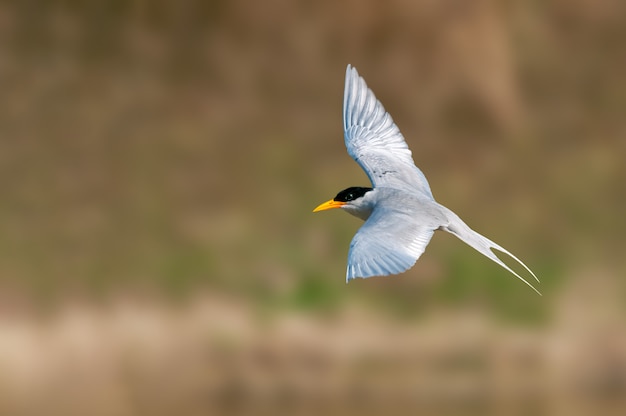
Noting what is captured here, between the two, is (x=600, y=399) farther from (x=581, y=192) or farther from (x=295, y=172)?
(x=295, y=172)

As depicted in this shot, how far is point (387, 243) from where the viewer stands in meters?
4.90

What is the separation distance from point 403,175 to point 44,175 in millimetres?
6446

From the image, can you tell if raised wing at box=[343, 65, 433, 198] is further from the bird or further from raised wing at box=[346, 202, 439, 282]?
raised wing at box=[346, 202, 439, 282]

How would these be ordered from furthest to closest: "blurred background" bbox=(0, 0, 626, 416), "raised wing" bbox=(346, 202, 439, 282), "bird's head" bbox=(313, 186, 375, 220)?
1. "blurred background" bbox=(0, 0, 626, 416)
2. "bird's head" bbox=(313, 186, 375, 220)
3. "raised wing" bbox=(346, 202, 439, 282)

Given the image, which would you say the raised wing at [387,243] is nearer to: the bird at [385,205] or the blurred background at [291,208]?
the bird at [385,205]

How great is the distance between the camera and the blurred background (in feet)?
37.1

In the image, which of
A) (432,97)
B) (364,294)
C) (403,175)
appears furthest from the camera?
(432,97)

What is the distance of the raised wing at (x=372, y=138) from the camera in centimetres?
593

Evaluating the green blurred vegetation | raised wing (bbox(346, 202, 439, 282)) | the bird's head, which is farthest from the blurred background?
raised wing (bbox(346, 202, 439, 282))

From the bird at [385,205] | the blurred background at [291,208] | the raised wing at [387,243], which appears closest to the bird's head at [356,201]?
the bird at [385,205]

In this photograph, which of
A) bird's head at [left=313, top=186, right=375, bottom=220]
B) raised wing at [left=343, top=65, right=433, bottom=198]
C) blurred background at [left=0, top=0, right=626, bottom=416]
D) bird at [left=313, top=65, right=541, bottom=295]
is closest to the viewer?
bird at [left=313, top=65, right=541, bottom=295]

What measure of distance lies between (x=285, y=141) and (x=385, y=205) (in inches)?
257

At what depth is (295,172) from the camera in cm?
1157

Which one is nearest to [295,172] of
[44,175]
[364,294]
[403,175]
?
[364,294]
